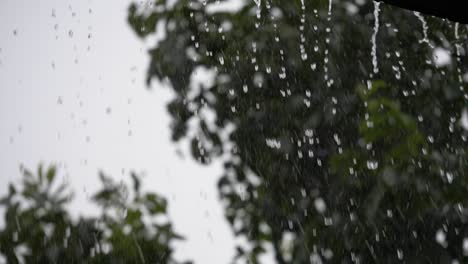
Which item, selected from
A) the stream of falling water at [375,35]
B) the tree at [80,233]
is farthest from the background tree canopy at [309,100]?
the tree at [80,233]

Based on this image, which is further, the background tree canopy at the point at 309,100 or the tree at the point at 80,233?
the background tree canopy at the point at 309,100

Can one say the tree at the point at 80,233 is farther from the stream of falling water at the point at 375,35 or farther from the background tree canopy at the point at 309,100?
the stream of falling water at the point at 375,35

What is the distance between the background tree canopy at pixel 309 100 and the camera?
9.93ft

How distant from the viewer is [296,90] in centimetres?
365

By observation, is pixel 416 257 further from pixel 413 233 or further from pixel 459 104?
pixel 459 104

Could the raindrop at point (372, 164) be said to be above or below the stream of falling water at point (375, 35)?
below

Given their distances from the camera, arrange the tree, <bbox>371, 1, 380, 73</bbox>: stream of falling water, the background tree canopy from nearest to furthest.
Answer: the tree → the background tree canopy → <bbox>371, 1, 380, 73</bbox>: stream of falling water

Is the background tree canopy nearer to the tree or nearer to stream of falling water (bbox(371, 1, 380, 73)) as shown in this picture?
stream of falling water (bbox(371, 1, 380, 73))

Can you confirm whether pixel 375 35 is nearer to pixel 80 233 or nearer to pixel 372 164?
pixel 372 164

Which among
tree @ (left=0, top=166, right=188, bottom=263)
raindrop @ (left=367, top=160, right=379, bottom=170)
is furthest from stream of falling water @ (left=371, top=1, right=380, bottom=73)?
tree @ (left=0, top=166, right=188, bottom=263)

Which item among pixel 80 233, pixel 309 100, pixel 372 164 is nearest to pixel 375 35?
pixel 309 100

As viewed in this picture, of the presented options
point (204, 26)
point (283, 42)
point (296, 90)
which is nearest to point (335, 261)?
point (296, 90)

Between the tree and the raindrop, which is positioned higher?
the tree

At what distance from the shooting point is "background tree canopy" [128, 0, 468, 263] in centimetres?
303
